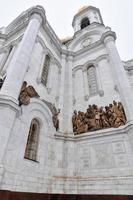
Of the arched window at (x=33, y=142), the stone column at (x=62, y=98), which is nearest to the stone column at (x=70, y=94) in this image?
the stone column at (x=62, y=98)

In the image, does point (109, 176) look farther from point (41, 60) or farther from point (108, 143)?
point (41, 60)

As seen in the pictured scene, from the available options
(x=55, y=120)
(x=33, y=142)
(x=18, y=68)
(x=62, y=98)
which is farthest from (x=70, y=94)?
(x=33, y=142)

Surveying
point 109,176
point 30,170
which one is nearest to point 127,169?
point 109,176

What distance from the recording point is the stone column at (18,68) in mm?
7539

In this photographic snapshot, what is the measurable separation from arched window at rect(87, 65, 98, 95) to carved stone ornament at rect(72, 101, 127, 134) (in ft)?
6.52

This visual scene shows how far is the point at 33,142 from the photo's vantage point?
851 cm

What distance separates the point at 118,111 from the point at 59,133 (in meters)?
3.96

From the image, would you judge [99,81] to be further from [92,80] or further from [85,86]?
[85,86]

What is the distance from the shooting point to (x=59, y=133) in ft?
32.8

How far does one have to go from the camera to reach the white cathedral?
709 cm

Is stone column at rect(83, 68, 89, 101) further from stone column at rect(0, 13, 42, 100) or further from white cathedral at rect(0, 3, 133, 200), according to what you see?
stone column at rect(0, 13, 42, 100)

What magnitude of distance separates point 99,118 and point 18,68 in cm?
583

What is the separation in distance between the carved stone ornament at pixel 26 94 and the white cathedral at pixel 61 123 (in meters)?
0.03

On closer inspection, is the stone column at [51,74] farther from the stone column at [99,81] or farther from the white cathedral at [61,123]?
the stone column at [99,81]
